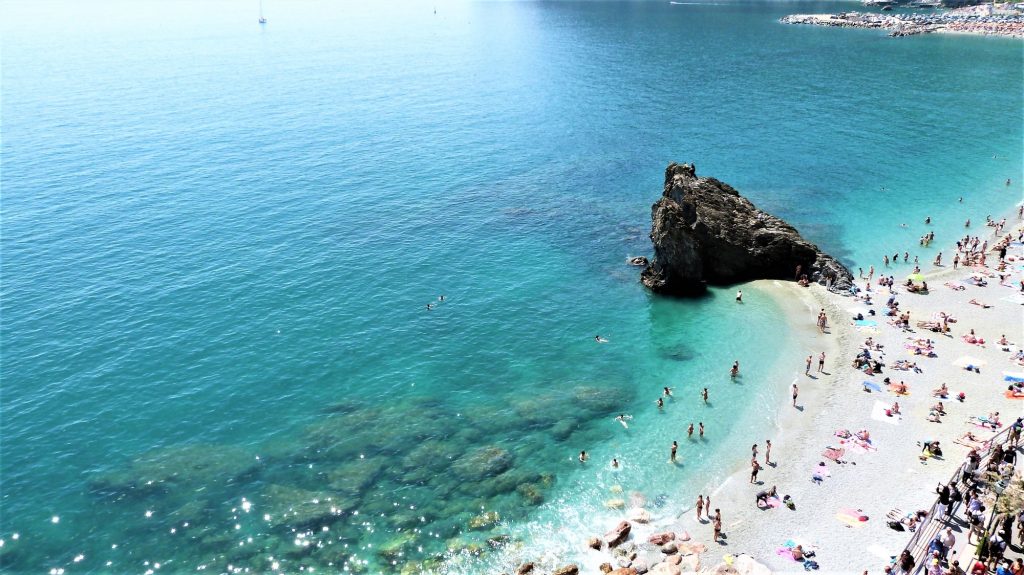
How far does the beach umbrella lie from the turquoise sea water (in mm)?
13167

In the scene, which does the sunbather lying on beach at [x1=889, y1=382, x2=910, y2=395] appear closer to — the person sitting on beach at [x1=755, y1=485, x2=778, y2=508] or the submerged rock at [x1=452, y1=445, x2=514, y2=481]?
the person sitting on beach at [x1=755, y1=485, x2=778, y2=508]

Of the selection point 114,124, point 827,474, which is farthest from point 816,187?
point 114,124

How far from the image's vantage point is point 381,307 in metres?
61.1

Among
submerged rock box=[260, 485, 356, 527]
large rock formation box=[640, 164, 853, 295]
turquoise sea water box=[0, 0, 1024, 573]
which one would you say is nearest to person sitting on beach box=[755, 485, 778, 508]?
turquoise sea water box=[0, 0, 1024, 573]

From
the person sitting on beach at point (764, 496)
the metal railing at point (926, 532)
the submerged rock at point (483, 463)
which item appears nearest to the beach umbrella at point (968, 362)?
the metal railing at point (926, 532)

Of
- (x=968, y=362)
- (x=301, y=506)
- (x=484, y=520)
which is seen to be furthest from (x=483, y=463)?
(x=968, y=362)

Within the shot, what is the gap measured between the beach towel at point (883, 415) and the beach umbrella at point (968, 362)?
888 cm

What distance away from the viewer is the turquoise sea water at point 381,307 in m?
39.7

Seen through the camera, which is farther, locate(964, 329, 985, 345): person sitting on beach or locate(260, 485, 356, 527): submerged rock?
locate(964, 329, 985, 345): person sitting on beach

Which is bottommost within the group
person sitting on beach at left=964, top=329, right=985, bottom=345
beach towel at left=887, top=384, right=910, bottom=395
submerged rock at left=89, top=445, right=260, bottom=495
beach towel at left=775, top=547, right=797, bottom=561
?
beach towel at left=775, top=547, right=797, bottom=561

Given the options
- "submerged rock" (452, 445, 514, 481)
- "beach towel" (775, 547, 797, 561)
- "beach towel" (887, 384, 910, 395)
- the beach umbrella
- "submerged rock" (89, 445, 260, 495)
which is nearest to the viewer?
"beach towel" (775, 547, 797, 561)

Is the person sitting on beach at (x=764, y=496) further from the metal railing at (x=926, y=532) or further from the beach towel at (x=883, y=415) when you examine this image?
the beach towel at (x=883, y=415)

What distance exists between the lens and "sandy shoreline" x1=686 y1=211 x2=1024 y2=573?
35.7m

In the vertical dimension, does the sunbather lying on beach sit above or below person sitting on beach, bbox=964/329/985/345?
below
